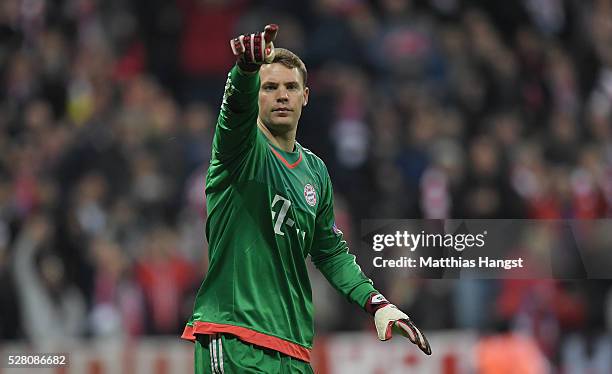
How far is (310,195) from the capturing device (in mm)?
4945

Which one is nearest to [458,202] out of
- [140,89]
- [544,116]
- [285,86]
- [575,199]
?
[575,199]

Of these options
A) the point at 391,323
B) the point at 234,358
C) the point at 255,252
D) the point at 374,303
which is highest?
the point at 255,252

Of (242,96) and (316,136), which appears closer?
(242,96)

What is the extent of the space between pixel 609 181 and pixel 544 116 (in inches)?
62.7

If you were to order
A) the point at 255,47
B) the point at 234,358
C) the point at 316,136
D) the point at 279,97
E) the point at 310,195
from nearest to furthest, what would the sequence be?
the point at 255,47, the point at 234,358, the point at 279,97, the point at 310,195, the point at 316,136

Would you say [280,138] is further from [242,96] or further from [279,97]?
[242,96]

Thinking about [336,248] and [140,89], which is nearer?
[336,248]

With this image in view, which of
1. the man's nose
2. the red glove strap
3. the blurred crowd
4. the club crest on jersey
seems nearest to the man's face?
the man's nose

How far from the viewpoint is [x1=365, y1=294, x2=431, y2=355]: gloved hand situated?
4.70 meters

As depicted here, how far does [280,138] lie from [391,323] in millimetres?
912

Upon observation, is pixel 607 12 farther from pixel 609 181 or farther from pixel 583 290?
pixel 583 290

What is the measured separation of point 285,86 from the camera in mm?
4852

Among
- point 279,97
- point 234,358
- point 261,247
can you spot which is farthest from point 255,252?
point 279,97

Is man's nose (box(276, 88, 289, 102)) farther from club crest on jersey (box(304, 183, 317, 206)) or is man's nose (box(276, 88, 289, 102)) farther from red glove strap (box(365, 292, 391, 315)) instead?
red glove strap (box(365, 292, 391, 315))
